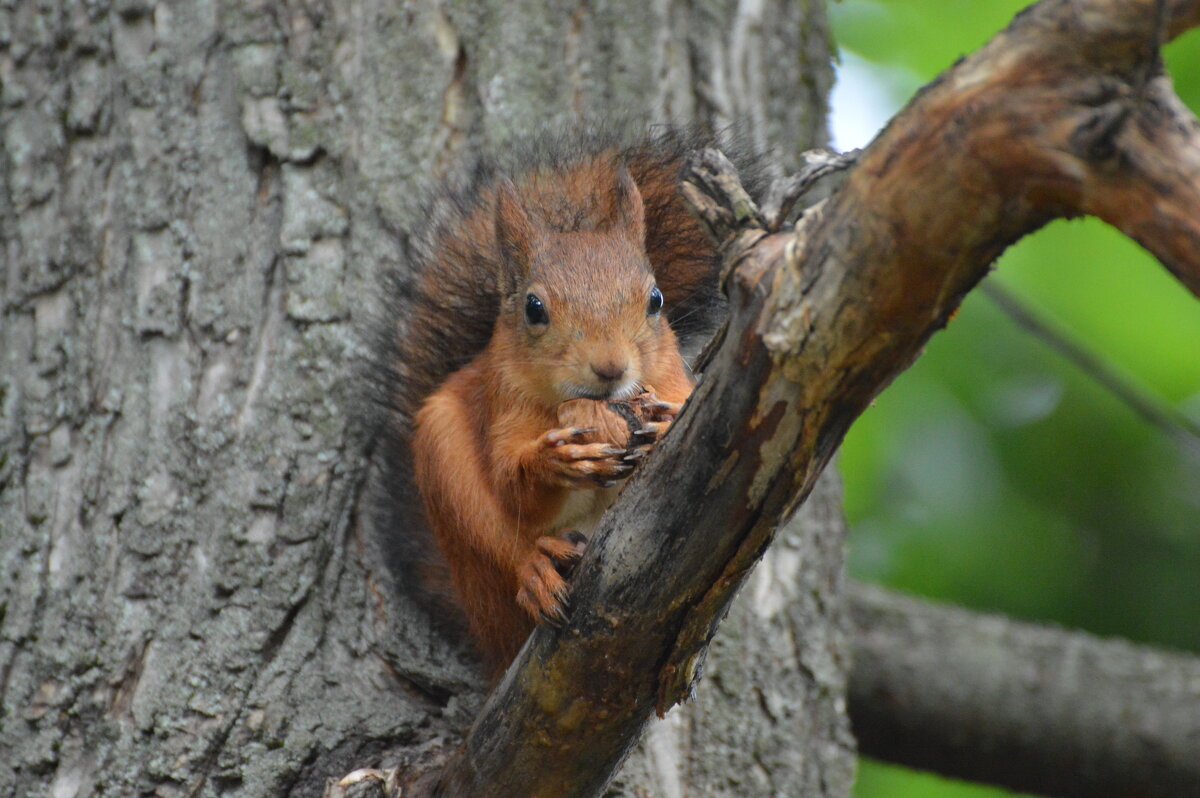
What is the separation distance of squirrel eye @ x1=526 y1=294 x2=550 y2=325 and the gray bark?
352 millimetres

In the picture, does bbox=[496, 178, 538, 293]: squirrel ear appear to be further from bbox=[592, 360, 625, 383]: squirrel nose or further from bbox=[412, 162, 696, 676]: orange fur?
bbox=[592, 360, 625, 383]: squirrel nose

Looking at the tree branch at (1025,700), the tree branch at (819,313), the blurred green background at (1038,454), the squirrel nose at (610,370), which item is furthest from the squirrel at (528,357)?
the blurred green background at (1038,454)

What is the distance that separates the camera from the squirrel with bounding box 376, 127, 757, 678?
4.70 ft

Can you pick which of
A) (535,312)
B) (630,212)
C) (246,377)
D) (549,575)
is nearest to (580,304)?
(535,312)

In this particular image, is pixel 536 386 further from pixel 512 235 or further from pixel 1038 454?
pixel 1038 454

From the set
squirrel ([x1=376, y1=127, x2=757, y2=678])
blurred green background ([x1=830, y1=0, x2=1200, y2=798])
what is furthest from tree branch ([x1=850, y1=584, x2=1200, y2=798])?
squirrel ([x1=376, y1=127, x2=757, y2=678])

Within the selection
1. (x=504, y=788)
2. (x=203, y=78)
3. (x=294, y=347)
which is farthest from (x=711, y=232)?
(x=203, y=78)

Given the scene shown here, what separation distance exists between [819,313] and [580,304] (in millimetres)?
637

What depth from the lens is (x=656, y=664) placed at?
1179mm

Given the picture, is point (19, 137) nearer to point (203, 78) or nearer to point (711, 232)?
point (203, 78)

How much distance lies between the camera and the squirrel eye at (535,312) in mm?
1557

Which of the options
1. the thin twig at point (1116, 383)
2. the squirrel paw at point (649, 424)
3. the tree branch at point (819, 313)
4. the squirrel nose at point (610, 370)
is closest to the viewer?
the tree branch at point (819, 313)

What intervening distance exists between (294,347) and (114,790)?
68cm

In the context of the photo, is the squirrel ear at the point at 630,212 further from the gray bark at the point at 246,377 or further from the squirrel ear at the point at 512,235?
the gray bark at the point at 246,377
